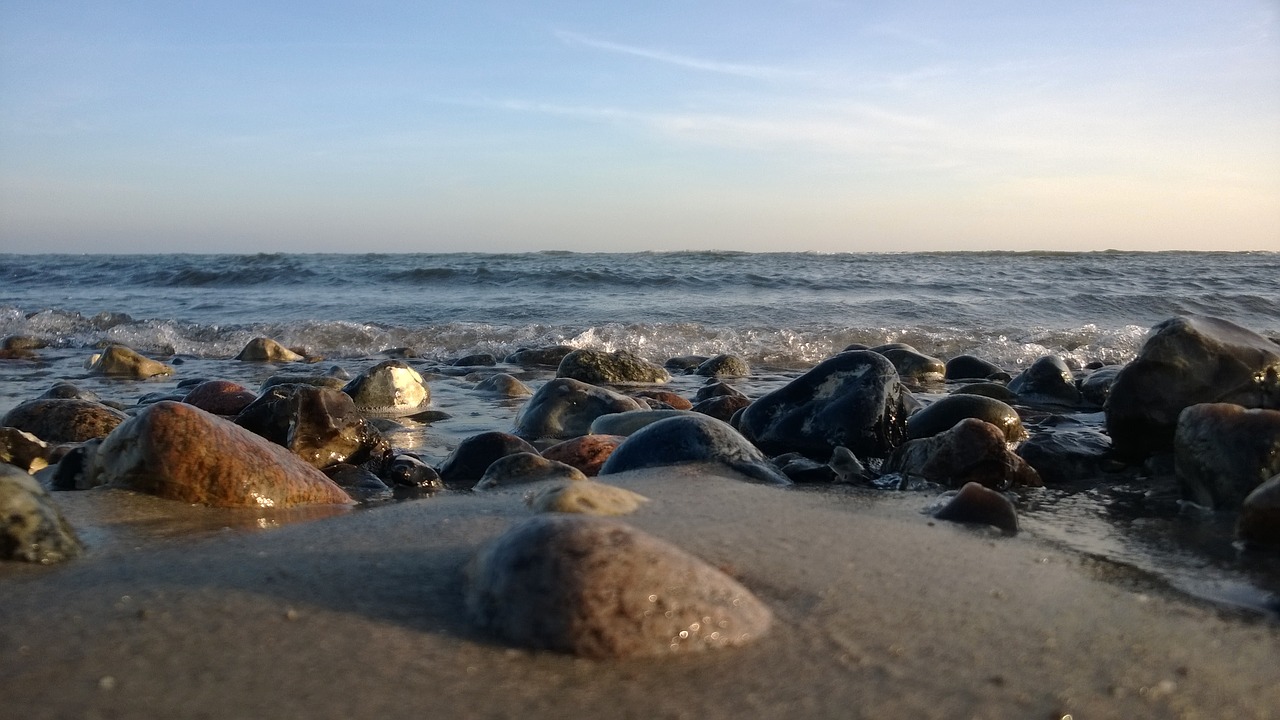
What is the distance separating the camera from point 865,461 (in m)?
4.18

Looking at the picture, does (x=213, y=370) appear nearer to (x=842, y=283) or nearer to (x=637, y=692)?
(x=637, y=692)

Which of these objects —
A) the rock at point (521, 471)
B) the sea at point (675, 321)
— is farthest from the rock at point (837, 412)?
the rock at point (521, 471)

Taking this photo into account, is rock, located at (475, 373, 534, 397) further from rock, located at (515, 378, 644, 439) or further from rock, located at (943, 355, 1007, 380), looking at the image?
rock, located at (943, 355, 1007, 380)

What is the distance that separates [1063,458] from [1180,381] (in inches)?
25.3

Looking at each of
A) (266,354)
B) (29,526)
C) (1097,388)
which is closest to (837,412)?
(1097,388)

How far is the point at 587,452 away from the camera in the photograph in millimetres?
3891

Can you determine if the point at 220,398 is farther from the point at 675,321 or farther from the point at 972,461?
the point at 675,321

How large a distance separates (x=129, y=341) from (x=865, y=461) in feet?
32.2

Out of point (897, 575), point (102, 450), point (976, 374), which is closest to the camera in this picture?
point (897, 575)

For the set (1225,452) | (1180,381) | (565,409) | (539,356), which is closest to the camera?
(1225,452)

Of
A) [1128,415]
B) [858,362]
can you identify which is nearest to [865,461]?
[858,362]

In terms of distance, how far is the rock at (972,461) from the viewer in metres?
3.59

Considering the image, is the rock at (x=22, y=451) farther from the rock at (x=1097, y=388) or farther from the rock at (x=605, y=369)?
the rock at (x=1097, y=388)

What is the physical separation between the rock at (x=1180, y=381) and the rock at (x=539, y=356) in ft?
17.6
